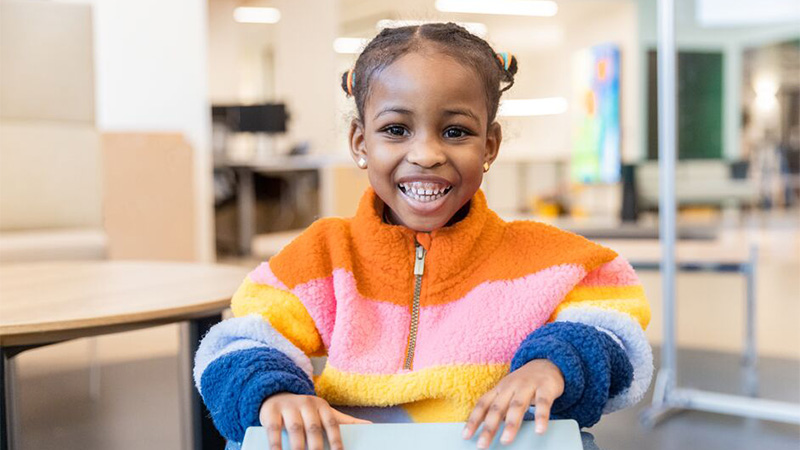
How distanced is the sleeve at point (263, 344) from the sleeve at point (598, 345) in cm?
24

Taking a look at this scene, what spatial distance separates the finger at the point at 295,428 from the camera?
68cm

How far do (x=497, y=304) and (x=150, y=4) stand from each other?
4275 millimetres

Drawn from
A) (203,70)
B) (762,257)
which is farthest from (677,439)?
(762,257)

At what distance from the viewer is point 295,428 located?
685 mm

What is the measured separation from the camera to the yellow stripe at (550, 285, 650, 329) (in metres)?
0.84

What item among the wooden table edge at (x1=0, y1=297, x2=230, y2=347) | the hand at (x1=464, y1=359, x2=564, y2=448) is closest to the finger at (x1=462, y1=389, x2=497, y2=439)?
the hand at (x1=464, y1=359, x2=564, y2=448)

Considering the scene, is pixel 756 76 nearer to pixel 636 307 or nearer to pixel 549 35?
pixel 549 35

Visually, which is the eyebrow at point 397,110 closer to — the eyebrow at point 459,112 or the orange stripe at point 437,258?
the eyebrow at point 459,112

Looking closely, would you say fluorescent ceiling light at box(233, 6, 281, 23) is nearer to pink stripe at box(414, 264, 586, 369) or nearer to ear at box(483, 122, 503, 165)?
ear at box(483, 122, 503, 165)

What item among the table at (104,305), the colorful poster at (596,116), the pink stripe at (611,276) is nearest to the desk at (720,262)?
the table at (104,305)

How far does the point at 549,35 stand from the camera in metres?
8.48

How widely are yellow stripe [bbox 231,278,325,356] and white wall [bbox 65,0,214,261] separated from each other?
3800 millimetres

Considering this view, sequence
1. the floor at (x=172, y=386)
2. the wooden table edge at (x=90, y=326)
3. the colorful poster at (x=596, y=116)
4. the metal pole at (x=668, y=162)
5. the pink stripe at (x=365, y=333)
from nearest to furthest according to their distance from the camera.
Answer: the pink stripe at (x=365, y=333) → the wooden table edge at (x=90, y=326) → the floor at (x=172, y=386) → the metal pole at (x=668, y=162) → the colorful poster at (x=596, y=116)

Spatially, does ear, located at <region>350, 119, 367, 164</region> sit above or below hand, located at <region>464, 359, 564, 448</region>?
above
